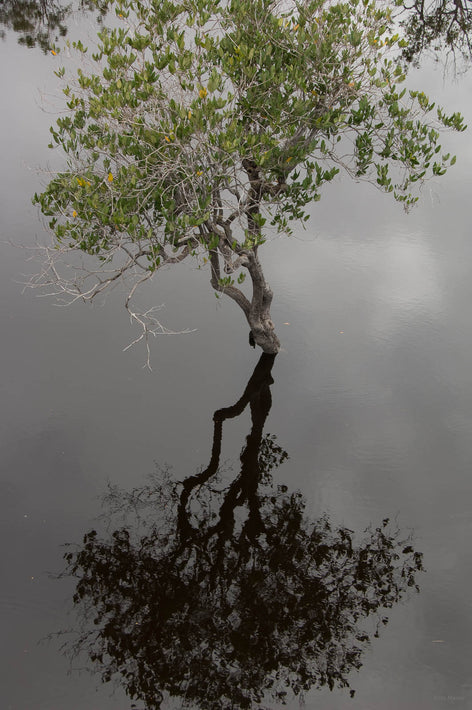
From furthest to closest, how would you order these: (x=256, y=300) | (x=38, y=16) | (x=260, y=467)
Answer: (x=38, y=16) → (x=256, y=300) → (x=260, y=467)

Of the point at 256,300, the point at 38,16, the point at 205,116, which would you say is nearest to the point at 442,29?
the point at 38,16

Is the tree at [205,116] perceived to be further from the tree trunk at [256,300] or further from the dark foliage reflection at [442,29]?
the dark foliage reflection at [442,29]

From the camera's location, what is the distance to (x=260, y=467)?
8.48 m

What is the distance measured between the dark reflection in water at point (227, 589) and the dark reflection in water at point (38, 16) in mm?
18305

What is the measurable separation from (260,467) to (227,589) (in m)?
2.03

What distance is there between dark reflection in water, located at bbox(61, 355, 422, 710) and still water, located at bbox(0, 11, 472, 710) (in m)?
0.03

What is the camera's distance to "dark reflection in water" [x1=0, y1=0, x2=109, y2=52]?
20.5m

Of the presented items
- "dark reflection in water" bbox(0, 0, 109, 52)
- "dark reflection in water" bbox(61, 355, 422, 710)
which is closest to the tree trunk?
"dark reflection in water" bbox(61, 355, 422, 710)

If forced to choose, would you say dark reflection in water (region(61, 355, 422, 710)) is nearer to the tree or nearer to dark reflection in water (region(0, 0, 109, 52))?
the tree

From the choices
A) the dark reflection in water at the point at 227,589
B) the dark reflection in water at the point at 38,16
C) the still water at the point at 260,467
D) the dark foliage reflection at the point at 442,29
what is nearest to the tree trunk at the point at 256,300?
the still water at the point at 260,467

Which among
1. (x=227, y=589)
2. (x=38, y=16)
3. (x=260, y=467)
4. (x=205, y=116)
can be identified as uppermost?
(x=38, y=16)

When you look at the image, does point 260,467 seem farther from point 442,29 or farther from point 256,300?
point 442,29

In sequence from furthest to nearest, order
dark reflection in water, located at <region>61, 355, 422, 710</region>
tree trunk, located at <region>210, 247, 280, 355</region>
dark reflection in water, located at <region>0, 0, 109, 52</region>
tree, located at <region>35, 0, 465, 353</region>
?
1. dark reflection in water, located at <region>0, 0, 109, 52</region>
2. tree trunk, located at <region>210, 247, 280, 355</region>
3. tree, located at <region>35, 0, 465, 353</region>
4. dark reflection in water, located at <region>61, 355, 422, 710</region>

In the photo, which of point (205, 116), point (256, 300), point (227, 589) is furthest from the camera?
point (256, 300)
